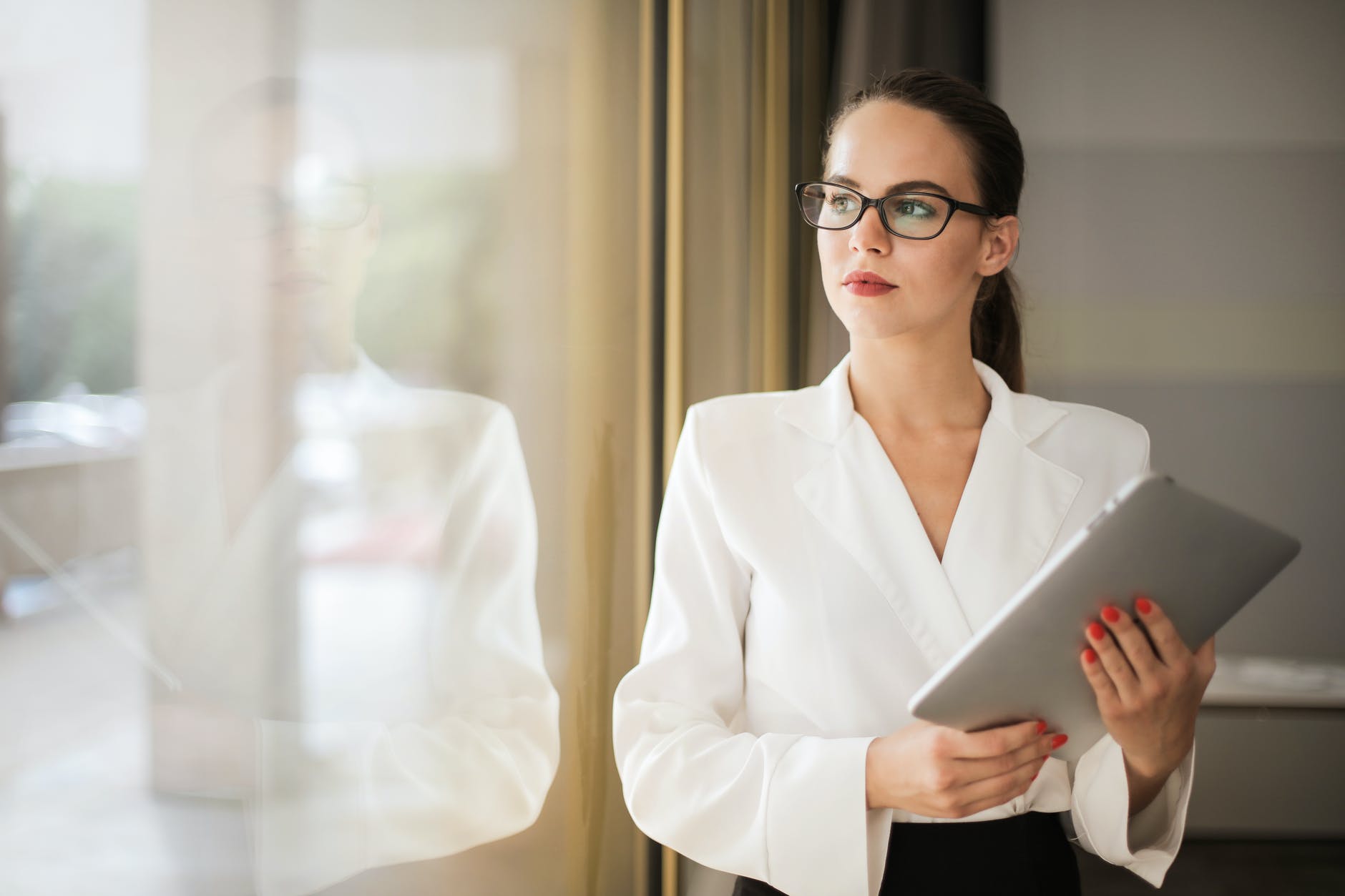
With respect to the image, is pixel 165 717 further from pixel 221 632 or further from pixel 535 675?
pixel 535 675

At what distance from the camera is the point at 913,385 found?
1.07 meters

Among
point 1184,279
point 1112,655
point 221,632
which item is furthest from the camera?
point 1184,279

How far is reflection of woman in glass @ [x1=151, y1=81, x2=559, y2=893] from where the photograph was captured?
94 cm

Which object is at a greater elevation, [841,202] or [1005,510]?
[841,202]

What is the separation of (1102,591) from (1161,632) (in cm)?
11

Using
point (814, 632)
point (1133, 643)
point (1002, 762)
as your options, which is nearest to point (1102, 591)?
point (1133, 643)

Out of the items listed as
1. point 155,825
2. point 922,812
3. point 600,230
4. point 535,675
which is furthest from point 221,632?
point 922,812

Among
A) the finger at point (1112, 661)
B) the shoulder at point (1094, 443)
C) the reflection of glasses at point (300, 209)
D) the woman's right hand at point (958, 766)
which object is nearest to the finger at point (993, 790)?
the woman's right hand at point (958, 766)

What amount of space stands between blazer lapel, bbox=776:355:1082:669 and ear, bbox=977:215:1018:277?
16cm

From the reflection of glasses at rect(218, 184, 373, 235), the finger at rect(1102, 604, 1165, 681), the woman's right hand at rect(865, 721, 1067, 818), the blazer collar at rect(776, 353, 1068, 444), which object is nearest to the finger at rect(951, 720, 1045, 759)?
the woman's right hand at rect(865, 721, 1067, 818)

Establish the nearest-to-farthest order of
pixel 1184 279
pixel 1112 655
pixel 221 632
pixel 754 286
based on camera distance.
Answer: pixel 1112 655, pixel 221 632, pixel 754 286, pixel 1184 279

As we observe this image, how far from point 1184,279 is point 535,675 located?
4.98 feet

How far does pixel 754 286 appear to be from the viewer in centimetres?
142

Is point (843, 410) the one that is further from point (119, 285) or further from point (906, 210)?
point (119, 285)
